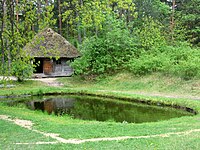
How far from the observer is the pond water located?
51.1 ft

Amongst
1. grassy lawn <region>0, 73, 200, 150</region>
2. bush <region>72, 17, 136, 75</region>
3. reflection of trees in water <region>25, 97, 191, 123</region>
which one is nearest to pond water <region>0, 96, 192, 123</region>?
reflection of trees in water <region>25, 97, 191, 123</region>

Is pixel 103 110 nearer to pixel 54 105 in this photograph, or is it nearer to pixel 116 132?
pixel 54 105

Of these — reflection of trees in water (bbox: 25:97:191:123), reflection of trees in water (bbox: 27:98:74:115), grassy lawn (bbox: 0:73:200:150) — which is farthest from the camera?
reflection of trees in water (bbox: 27:98:74:115)

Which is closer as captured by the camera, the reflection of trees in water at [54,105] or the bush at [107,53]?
the reflection of trees in water at [54,105]

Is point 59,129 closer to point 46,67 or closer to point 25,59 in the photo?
point 25,59

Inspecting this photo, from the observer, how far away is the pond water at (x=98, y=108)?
15.6 meters

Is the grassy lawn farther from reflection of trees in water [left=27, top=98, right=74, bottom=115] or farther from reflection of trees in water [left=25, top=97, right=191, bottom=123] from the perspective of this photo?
reflection of trees in water [left=27, top=98, right=74, bottom=115]

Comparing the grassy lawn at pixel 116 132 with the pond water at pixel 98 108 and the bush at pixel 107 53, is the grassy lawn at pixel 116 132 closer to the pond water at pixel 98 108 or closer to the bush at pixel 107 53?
the pond water at pixel 98 108

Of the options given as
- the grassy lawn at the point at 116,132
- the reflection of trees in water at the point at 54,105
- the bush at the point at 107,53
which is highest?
the bush at the point at 107,53

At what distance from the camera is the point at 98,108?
1827 cm

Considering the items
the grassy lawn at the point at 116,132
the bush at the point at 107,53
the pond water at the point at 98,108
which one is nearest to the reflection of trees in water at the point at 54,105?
the pond water at the point at 98,108

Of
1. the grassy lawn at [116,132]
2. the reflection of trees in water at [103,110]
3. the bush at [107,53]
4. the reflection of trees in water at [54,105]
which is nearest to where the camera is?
the grassy lawn at [116,132]

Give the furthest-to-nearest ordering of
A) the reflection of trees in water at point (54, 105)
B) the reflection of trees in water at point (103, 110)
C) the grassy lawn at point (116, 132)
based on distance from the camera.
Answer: the reflection of trees in water at point (54, 105) → the reflection of trees in water at point (103, 110) → the grassy lawn at point (116, 132)

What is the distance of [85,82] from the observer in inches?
1086
